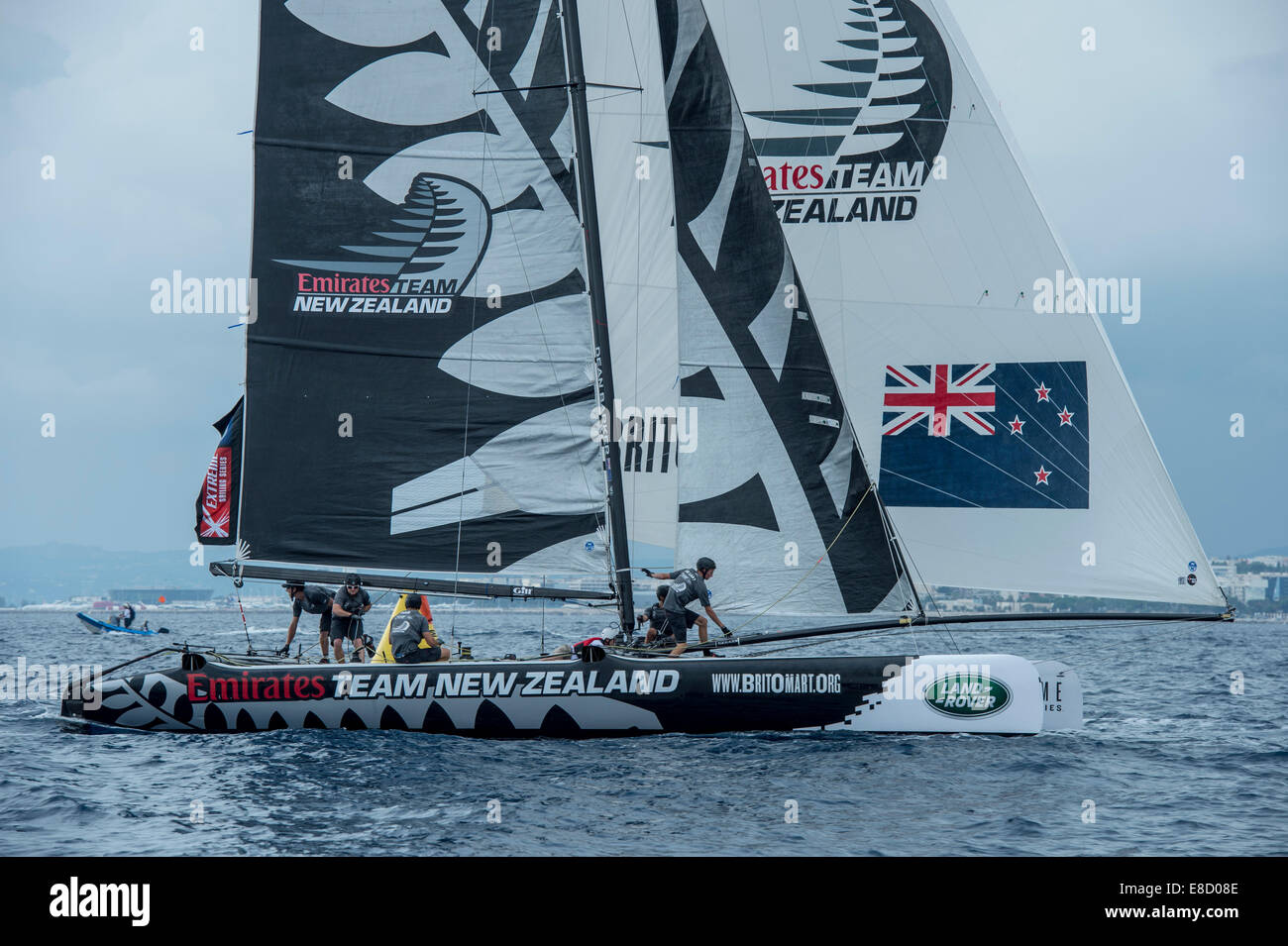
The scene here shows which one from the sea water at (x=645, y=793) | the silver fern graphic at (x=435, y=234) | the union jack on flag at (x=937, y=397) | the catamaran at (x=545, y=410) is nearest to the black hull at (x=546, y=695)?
the catamaran at (x=545, y=410)

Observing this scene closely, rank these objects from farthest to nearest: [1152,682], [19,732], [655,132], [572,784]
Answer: [1152,682] → [655,132] → [19,732] → [572,784]

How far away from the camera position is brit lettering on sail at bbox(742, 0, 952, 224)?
17.4 m

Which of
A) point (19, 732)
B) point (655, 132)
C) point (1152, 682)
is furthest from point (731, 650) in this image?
point (19, 732)

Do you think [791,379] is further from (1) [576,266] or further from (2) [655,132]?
(2) [655,132]

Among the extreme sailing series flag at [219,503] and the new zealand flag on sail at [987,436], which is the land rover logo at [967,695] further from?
the extreme sailing series flag at [219,503]

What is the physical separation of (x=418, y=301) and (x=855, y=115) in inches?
287

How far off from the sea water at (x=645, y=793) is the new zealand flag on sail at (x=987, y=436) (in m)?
1.90

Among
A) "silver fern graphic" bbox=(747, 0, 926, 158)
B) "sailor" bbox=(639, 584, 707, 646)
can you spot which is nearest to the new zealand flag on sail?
"silver fern graphic" bbox=(747, 0, 926, 158)

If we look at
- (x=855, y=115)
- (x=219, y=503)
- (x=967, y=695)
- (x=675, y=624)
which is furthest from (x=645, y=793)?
(x=855, y=115)

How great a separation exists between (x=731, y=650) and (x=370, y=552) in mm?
15368

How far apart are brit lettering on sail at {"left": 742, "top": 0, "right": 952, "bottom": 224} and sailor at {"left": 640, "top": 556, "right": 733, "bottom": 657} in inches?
250

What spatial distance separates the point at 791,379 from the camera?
1438 centimetres

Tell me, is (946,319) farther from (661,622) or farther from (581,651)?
(581,651)

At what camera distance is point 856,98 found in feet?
59.0
